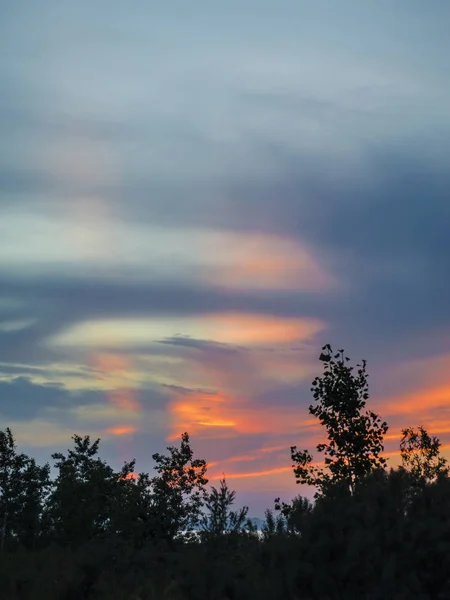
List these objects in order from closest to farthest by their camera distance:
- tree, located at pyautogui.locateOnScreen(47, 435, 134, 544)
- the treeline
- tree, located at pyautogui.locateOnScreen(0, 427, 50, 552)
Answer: the treeline
tree, located at pyautogui.locateOnScreen(47, 435, 134, 544)
tree, located at pyautogui.locateOnScreen(0, 427, 50, 552)

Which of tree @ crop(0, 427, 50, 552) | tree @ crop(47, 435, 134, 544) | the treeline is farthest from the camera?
tree @ crop(0, 427, 50, 552)

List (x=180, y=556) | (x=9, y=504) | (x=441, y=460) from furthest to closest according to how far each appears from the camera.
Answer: (x=9, y=504)
(x=441, y=460)
(x=180, y=556)

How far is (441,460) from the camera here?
159ft

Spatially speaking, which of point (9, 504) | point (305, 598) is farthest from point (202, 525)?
point (9, 504)

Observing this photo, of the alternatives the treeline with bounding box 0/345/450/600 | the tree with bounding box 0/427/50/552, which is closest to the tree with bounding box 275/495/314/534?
the treeline with bounding box 0/345/450/600

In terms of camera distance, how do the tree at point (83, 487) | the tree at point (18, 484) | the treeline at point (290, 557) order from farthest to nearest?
the tree at point (18, 484)
the tree at point (83, 487)
the treeline at point (290, 557)

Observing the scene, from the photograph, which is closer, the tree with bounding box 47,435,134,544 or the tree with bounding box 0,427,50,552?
the tree with bounding box 47,435,134,544

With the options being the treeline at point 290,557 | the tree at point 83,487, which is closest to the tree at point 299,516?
the treeline at point 290,557

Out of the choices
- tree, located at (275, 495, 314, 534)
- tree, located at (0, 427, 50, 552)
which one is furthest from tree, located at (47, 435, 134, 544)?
tree, located at (275, 495, 314, 534)

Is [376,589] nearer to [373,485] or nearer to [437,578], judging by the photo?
[437,578]

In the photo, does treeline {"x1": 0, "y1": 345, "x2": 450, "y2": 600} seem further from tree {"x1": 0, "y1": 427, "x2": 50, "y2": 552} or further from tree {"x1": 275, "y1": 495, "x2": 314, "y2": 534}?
tree {"x1": 0, "y1": 427, "x2": 50, "y2": 552}

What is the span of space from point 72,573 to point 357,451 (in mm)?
22724

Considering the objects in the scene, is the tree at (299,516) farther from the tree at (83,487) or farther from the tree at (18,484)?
the tree at (18,484)

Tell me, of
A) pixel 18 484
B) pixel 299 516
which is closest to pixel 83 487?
pixel 18 484
